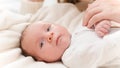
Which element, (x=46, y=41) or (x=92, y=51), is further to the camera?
(x=46, y=41)

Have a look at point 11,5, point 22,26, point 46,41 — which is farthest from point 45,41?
point 11,5

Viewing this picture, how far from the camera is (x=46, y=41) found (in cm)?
100

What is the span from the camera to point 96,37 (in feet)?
3.02

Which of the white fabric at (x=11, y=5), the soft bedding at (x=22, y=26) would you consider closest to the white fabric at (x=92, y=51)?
the soft bedding at (x=22, y=26)

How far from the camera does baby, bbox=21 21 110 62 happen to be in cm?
98

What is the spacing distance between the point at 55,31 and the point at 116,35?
251 millimetres

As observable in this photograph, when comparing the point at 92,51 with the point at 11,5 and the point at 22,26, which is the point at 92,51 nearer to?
the point at 22,26

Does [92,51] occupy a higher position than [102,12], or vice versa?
[102,12]

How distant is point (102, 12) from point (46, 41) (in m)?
0.23

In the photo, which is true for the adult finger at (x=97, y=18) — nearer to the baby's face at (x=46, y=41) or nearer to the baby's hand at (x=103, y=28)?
the baby's hand at (x=103, y=28)

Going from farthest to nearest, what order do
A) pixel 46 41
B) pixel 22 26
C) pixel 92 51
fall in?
pixel 22 26
pixel 46 41
pixel 92 51

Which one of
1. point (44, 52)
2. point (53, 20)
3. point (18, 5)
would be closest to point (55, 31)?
point (44, 52)

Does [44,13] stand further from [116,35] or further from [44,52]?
[116,35]

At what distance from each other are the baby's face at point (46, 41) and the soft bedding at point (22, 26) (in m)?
0.03
